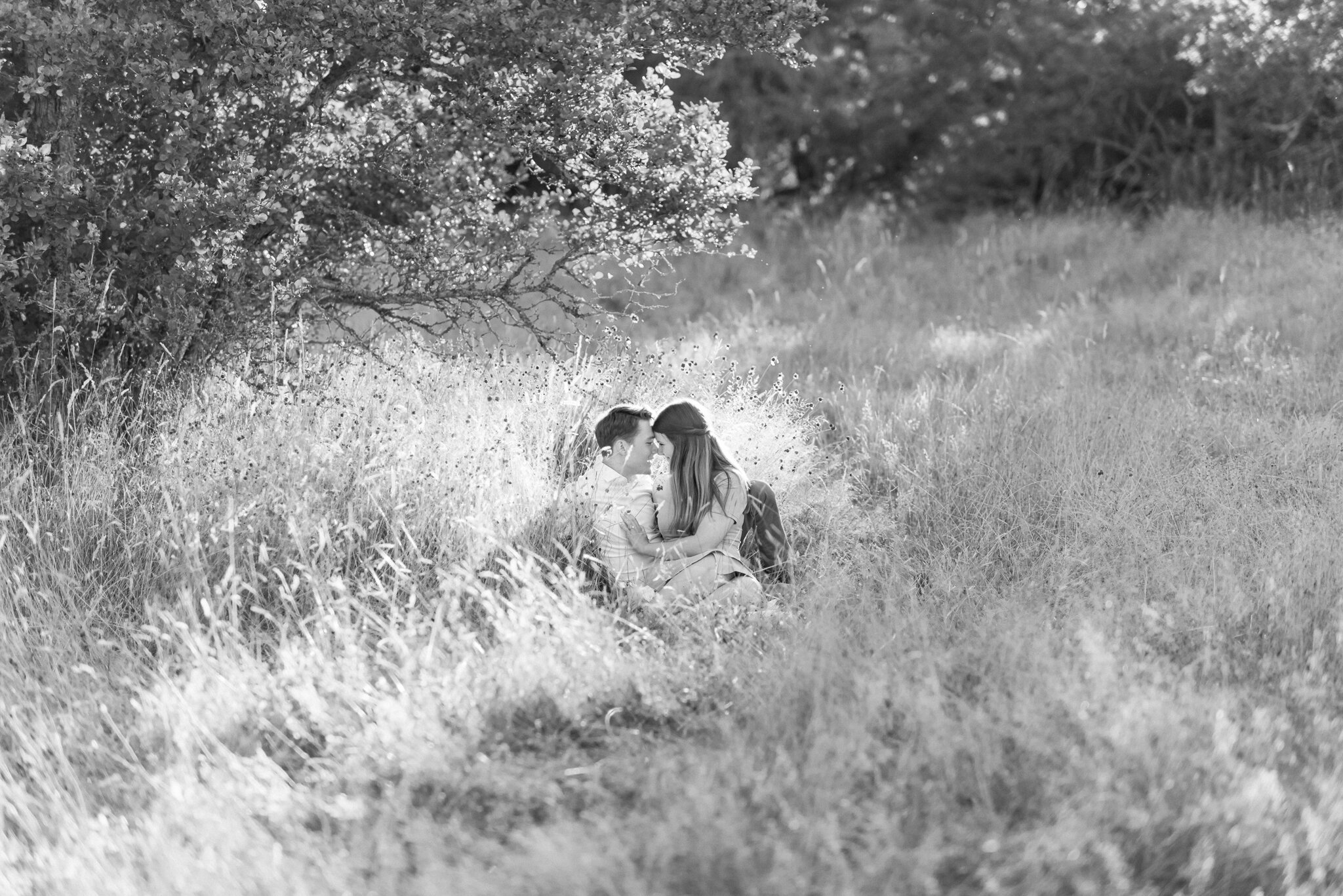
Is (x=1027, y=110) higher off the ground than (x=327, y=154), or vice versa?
(x=1027, y=110)

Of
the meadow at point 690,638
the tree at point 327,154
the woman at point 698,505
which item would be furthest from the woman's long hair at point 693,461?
the tree at point 327,154

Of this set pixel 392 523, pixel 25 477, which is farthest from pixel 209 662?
pixel 25 477

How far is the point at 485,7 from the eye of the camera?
17.1ft

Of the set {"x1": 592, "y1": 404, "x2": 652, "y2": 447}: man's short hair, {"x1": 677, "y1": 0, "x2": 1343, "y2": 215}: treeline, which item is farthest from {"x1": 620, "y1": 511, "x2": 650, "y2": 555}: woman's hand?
{"x1": 677, "y1": 0, "x2": 1343, "y2": 215}: treeline

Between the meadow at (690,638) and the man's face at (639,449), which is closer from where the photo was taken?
the meadow at (690,638)

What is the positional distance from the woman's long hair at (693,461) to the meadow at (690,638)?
469mm

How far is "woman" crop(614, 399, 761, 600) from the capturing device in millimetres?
4715

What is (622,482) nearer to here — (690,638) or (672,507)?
(672,507)

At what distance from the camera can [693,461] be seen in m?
4.73

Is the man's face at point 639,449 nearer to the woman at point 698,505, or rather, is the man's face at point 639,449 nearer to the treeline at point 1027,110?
the woman at point 698,505

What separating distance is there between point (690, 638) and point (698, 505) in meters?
0.76

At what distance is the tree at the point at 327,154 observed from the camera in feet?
16.6

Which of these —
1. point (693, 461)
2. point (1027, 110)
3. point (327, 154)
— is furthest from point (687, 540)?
point (1027, 110)

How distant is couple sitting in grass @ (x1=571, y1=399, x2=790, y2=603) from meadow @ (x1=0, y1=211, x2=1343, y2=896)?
0.22 metres
